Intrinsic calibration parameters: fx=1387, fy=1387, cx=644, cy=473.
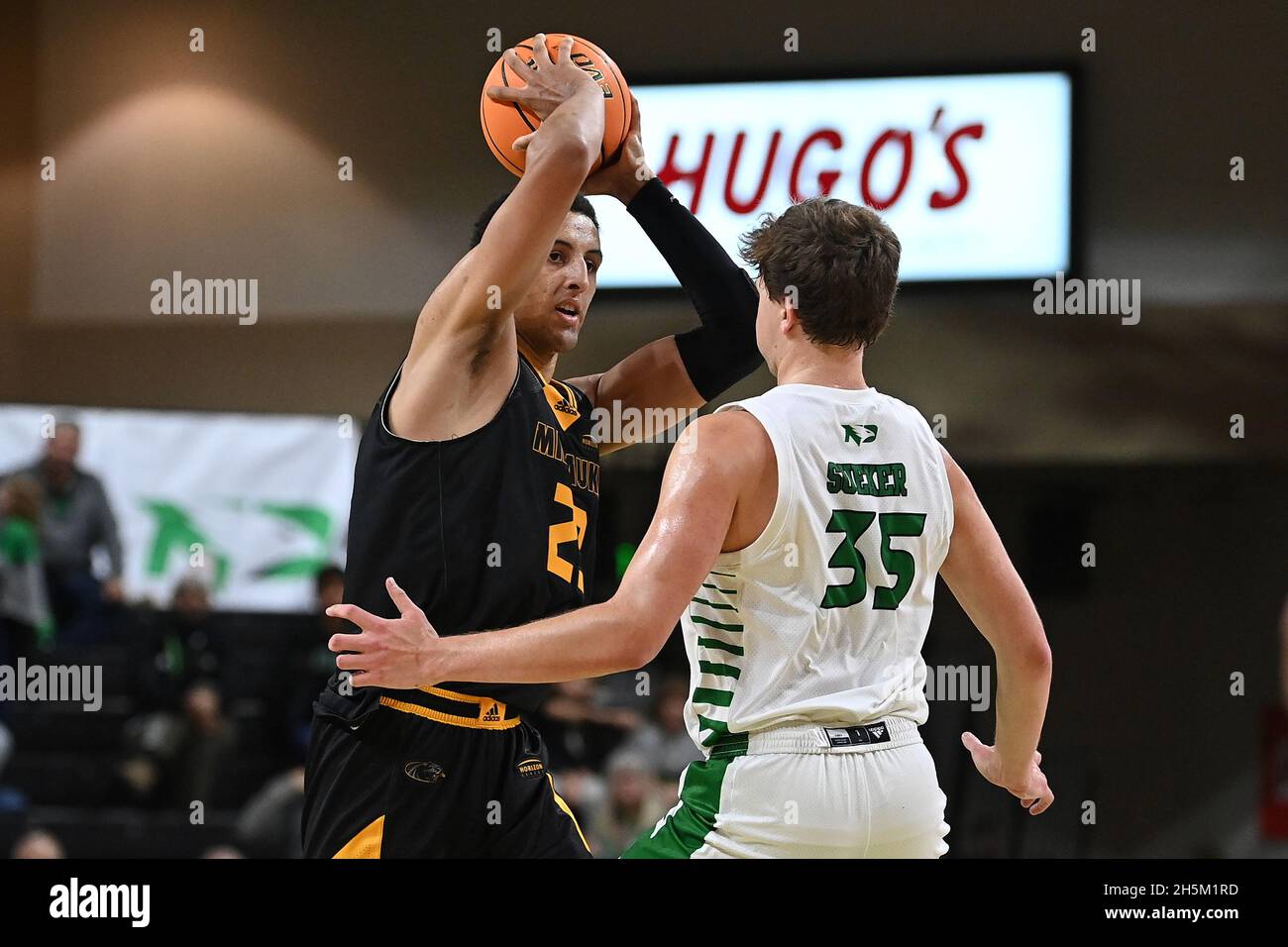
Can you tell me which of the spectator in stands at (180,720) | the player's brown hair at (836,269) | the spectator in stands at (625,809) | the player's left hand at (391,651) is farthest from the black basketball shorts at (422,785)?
the spectator in stands at (180,720)

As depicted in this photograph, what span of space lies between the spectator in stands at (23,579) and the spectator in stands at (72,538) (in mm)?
54

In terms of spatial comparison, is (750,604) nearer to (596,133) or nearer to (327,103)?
(596,133)

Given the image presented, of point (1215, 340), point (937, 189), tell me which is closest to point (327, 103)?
point (937, 189)

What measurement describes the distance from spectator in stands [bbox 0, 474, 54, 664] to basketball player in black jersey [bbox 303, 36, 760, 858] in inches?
239

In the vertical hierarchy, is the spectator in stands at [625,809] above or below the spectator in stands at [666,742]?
below

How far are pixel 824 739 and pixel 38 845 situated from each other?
19.5 feet

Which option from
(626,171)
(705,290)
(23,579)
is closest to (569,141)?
(626,171)

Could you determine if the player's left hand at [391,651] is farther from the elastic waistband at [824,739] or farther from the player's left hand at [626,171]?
the player's left hand at [626,171]

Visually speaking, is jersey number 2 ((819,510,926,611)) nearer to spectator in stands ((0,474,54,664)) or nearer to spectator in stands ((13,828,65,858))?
spectator in stands ((13,828,65,858))

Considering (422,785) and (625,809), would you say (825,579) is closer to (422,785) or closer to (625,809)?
(422,785)

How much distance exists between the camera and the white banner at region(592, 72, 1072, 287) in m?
8.27

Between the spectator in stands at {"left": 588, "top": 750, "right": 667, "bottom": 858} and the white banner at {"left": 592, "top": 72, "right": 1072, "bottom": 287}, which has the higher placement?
the white banner at {"left": 592, "top": 72, "right": 1072, "bottom": 287}

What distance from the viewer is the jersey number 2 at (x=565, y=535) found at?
319cm

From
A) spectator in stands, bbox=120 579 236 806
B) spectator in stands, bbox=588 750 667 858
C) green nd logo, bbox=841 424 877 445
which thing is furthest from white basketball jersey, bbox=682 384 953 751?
spectator in stands, bbox=120 579 236 806
